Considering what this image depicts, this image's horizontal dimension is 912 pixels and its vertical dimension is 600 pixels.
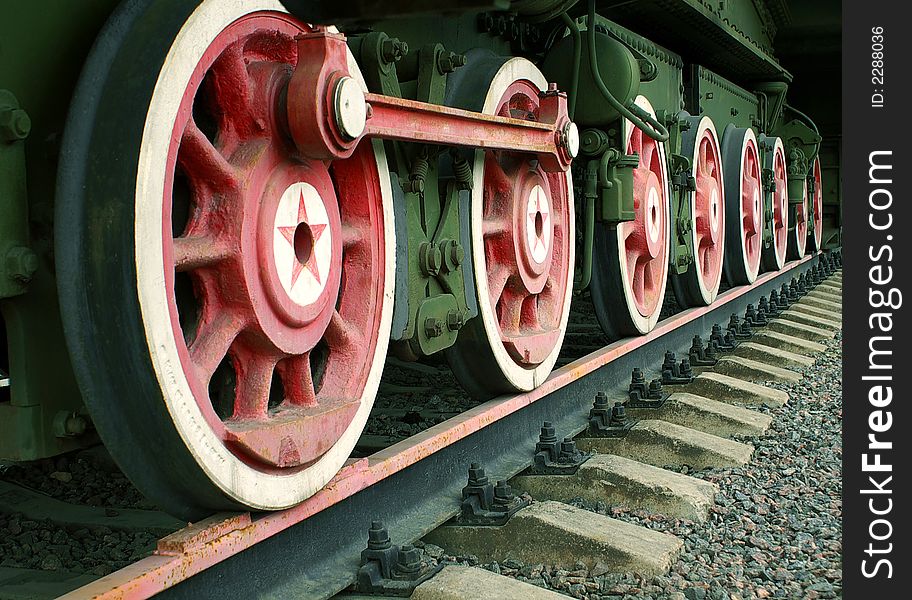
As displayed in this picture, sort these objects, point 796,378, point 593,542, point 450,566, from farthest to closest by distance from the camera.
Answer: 1. point 796,378
2. point 593,542
3. point 450,566

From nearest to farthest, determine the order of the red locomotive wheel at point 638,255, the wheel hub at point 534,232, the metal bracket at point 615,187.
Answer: the wheel hub at point 534,232 < the metal bracket at point 615,187 < the red locomotive wheel at point 638,255

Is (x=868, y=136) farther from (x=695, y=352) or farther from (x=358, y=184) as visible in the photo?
(x=695, y=352)

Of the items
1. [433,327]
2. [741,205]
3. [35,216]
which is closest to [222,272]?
[35,216]

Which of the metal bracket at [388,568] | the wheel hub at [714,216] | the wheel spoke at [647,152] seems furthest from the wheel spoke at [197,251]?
the wheel hub at [714,216]

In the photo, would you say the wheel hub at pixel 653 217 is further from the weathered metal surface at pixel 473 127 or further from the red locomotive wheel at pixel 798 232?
the red locomotive wheel at pixel 798 232

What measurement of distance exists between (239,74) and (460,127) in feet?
2.55

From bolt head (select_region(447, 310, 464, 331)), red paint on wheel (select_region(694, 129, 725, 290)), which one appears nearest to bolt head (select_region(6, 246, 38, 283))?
bolt head (select_region(447, 310, 464, 331))

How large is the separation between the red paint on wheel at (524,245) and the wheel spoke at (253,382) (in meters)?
1.16

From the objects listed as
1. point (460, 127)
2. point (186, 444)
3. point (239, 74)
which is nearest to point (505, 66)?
point (460, 127)

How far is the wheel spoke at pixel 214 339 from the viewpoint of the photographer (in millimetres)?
1868

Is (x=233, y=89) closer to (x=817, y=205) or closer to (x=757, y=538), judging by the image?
(x=757, y=538)

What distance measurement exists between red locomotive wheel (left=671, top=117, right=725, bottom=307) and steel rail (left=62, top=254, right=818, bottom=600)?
2.04m

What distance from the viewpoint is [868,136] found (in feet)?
9.62

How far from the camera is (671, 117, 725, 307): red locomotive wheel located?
5.70 metres
